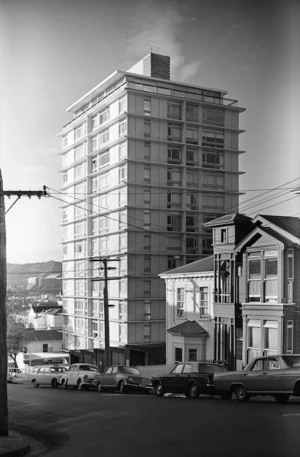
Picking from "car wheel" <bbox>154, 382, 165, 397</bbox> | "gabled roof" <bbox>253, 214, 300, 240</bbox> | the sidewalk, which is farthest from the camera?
"gabled roof" <bbox>253, 214, 300, 240</bbox>

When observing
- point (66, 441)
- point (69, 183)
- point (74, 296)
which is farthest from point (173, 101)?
point (66, 441)

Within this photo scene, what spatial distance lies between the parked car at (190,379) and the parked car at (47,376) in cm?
688

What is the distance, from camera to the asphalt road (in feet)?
21.1

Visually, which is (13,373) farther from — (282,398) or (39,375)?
(282,398)

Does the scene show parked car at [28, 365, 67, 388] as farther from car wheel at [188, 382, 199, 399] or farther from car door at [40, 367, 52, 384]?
car wheel at [188, 382, 199, 399]

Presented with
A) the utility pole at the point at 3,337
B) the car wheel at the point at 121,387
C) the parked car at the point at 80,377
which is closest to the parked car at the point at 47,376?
the parked car at the point at 80,377

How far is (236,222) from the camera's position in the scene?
18.8 meters

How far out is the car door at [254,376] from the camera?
1050 centimetres

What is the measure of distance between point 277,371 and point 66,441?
4.08 m

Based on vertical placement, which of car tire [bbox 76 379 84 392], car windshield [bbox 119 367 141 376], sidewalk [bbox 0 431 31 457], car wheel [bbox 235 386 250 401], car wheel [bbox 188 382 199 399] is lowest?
car tire [bbox 76 379 84 392]

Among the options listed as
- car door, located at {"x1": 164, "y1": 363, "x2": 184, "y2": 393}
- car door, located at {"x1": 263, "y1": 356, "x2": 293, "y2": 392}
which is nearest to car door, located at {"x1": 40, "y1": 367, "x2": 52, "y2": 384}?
car door, located at {"x1": 164, "y1": 363, "x2": 184, "y2": 393}

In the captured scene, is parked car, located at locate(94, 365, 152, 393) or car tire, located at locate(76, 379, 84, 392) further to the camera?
car tire, located at locate(76, 379, 84, 392)

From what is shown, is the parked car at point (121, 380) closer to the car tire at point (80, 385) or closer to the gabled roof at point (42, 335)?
the car tire at point (80, 385)

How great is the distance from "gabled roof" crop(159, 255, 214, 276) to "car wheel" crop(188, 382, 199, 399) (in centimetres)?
829
